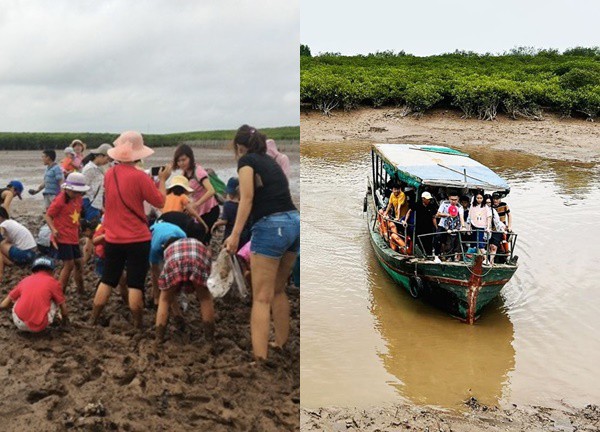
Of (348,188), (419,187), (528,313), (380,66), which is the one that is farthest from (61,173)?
(380,66)

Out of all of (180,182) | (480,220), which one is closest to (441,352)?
(480,220)

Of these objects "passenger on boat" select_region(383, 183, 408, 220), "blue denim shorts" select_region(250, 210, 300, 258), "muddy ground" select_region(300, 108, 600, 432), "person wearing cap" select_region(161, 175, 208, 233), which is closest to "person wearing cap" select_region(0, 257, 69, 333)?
"person wearing cap" select_region(161, 175, 208, 233)

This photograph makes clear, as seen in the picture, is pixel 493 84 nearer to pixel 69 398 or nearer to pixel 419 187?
pixel 419 187

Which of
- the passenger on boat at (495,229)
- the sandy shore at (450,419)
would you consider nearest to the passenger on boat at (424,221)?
the passenger on boat at (495,229)

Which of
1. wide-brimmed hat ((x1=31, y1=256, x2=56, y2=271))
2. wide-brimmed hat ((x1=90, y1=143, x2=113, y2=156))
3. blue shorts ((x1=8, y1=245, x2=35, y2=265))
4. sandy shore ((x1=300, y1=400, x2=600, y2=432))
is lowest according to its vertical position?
sandy shore ((x1=300, y1=400, x2=600, y2=432))

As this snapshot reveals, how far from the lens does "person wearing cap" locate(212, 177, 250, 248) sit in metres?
A: 2.33

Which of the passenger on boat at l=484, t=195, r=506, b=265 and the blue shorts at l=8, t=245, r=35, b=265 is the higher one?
the blue shorts at l=8, t=245, r=35, b=265

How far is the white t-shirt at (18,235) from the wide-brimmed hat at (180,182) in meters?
0.53

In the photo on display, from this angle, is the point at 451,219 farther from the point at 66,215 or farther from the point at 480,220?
the point at 66,215

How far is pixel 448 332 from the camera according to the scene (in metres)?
7.02

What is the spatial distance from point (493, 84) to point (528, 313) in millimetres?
16345

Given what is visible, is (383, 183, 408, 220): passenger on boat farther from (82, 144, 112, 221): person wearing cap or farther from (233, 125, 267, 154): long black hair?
(82, 144, 112, 221): person wearing cap

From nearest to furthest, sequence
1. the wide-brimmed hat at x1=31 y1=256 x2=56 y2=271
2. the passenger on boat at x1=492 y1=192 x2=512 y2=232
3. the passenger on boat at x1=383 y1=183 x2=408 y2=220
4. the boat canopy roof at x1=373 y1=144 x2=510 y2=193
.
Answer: the wide-brimmed hat at x1=31 y1=256 x2=56 y2=271, the boat canopy roof at x1=373 y1=144 x2=510 y2=193, the passenger on boat at x1=492 y1=192 x2=512 y2=232, the passenger on boat at x1=383 y1=183 x2=408 y2=220

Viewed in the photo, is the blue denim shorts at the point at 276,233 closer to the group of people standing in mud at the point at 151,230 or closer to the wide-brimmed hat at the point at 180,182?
the group of people standing in mud at the point at 151,230
